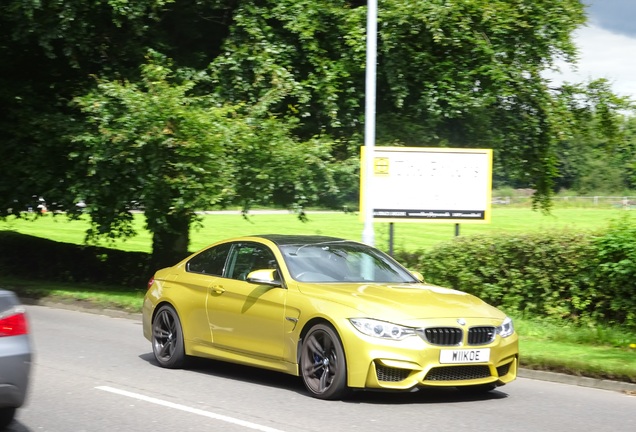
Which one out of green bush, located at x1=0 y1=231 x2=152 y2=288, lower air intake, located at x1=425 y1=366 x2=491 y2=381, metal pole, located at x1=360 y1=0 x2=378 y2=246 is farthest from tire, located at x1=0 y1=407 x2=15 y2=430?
green bush, located at x1=0 y1=231 x2=152 y2=288

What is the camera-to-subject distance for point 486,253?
52.1ft

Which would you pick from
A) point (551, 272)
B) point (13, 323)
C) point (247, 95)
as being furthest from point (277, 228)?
point (13, 323)

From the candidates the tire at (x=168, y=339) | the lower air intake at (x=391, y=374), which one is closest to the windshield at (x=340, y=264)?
the lower air intake at (x=391, y=374)

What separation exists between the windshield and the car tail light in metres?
3.33

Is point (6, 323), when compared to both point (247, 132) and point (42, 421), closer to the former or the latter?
point (42, 421)

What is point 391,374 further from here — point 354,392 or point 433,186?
point 433,186

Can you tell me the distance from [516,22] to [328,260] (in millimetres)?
10633

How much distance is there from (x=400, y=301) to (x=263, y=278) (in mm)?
1431

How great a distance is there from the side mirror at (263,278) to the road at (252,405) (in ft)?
3.36

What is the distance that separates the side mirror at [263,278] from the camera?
956cm

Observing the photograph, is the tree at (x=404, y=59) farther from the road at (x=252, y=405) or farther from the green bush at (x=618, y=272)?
the road at (x=252, y=405)

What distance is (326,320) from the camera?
8.88 m

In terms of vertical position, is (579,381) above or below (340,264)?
Result: below

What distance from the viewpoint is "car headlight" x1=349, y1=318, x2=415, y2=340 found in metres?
8.50
